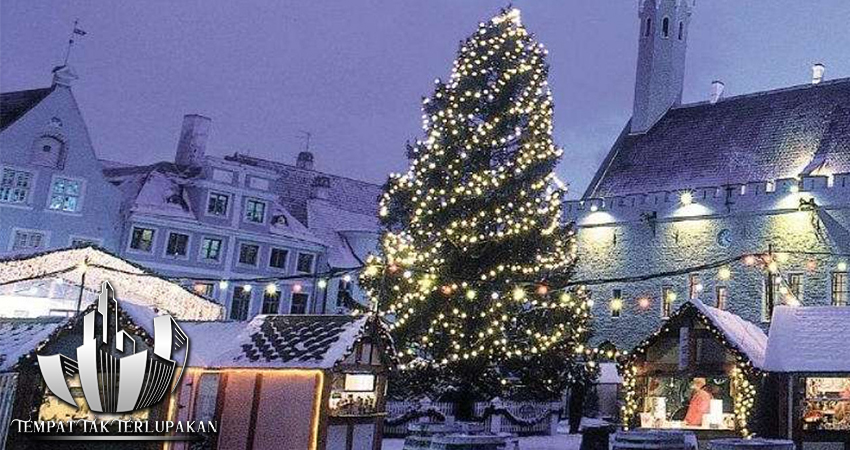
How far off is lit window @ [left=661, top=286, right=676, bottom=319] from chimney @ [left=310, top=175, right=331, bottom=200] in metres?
17.9

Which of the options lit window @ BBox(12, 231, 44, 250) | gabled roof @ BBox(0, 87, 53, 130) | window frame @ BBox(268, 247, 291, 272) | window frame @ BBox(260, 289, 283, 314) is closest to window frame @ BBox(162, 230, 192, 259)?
window frame @ BBox(268, 247, 291, 272)

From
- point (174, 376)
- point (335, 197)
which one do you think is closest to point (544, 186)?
point (174, 376)

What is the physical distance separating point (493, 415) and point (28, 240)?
18332mm

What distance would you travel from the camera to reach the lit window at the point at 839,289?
28.7 metres

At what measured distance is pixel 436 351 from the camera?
21.5m

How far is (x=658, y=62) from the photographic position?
39.9 m

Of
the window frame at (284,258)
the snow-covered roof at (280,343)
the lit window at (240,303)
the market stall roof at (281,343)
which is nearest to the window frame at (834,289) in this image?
the market stall roof at (281,343)

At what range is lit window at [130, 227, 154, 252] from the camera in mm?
32438

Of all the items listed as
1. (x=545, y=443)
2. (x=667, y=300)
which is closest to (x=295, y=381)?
(x=545, y=443)

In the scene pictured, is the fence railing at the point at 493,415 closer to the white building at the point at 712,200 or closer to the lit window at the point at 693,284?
the white building at the point at 712,200

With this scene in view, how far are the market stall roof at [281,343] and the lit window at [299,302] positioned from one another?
20946mm

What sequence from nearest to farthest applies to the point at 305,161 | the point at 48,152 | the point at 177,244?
the point at 48,152 < the point at 177,244 < the point at 305,161

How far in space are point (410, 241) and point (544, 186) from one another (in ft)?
13.2

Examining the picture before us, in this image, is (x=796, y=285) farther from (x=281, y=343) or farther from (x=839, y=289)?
(x=281, y=343)
